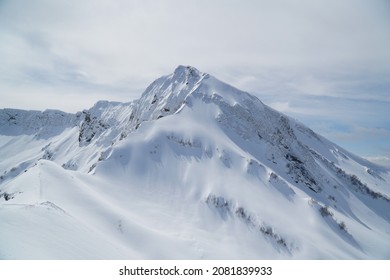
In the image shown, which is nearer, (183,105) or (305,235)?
(305,235)

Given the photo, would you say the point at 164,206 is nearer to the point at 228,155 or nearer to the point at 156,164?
the point at 156,164

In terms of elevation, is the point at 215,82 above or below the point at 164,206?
above

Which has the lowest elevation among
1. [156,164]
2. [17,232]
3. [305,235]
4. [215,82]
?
[17,232]

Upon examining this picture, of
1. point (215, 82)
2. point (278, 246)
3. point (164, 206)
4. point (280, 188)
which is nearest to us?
point (278, 246)

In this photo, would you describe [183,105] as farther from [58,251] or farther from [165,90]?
[58,251]

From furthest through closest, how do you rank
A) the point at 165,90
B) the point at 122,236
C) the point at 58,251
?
the point at 165,90
the point at 122,236
the point at 58,251
